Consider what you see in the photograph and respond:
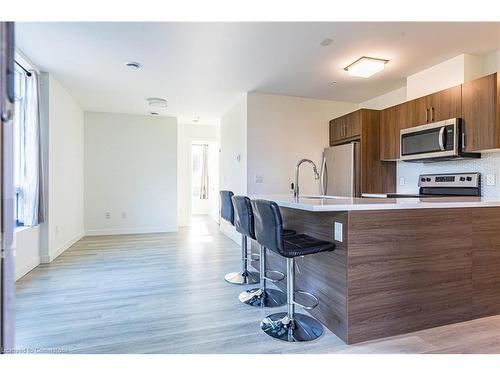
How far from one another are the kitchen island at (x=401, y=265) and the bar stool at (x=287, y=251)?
12cm

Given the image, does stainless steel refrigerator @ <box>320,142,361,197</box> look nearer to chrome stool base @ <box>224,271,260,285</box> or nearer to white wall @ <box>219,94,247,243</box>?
white wall @ <box>219,94,247,243</box>

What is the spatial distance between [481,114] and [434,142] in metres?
0.49

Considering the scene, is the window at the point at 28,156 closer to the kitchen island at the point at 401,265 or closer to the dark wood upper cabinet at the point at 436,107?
the kitchen island at the point at 401,265

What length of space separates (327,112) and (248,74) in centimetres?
188

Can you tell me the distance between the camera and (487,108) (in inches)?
108

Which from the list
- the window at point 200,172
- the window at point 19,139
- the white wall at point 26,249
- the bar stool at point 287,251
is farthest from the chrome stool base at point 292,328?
the window at point 200,172

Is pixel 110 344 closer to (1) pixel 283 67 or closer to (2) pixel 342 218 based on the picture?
(2) pixel 342 218

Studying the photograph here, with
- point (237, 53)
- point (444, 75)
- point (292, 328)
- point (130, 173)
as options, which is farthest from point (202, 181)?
point (292, 328)

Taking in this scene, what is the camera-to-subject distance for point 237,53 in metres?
3.11

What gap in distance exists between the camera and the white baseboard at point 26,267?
10.4 feet

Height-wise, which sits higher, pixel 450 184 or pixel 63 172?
pixel 63 172

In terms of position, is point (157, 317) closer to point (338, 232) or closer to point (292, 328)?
point (292, 328)

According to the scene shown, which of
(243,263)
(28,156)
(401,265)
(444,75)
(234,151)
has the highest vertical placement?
(444,75)
